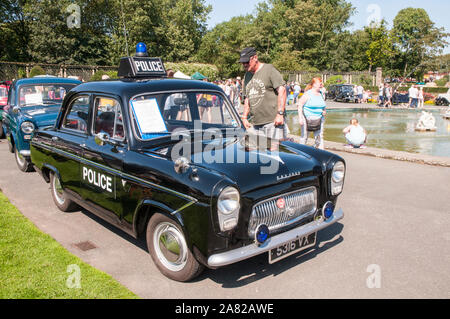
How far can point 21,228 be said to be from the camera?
205 inches

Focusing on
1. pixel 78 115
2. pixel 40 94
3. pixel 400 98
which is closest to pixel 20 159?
pixel 40 94

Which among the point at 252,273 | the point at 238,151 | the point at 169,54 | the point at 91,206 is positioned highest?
the point at 169,54

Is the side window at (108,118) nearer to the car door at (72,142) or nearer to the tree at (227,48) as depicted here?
the car door at (72,142)

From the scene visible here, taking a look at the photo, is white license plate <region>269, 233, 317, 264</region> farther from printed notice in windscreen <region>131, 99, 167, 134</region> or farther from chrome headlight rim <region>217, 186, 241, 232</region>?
printed notice in windscreen <region>131, 99, 167, 134</region>

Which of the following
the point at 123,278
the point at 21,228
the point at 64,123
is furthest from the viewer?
the point at 64,123

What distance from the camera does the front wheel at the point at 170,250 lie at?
3.76 m

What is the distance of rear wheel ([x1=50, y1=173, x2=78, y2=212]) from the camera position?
19.4ft

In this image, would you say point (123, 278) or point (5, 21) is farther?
point (5, 21)

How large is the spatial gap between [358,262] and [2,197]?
18.1 ft

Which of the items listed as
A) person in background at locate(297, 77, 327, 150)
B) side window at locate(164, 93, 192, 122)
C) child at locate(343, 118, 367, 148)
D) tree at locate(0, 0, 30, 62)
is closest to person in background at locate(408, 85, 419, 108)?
child at locate(343, 118, 367, 148)

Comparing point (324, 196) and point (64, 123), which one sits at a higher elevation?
point (64, 123)

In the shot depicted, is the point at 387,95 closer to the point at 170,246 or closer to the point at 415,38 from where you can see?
the point at 170,246

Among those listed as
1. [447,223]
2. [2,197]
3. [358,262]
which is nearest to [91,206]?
[2,197]

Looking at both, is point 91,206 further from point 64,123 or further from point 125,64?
point 125,64
